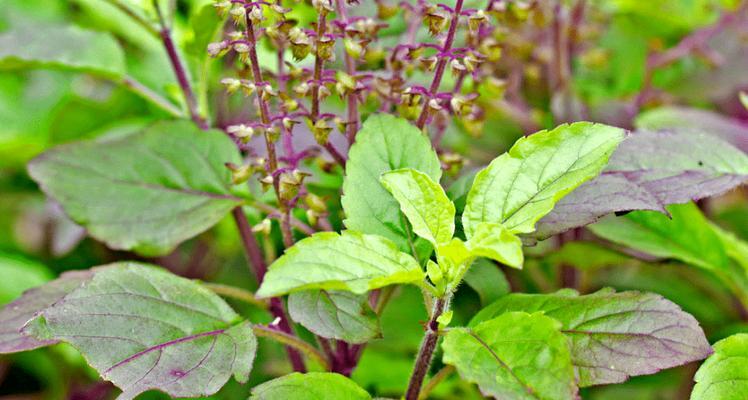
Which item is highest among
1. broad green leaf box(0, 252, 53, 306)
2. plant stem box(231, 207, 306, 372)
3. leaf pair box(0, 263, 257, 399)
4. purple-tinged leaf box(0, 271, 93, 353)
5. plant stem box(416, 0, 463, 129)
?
plant stem box(416, 0, 463, 129)

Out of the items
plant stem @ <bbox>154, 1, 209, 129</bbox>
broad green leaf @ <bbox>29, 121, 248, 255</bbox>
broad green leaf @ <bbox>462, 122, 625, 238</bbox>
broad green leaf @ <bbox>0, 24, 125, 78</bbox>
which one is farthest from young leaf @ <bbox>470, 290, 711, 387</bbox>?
broad green leaf @ <bbox>0, 24, 125, 78</bbox>

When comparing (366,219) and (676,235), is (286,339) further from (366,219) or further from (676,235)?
(676,235)

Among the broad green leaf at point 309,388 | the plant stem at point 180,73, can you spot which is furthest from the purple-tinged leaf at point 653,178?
the plant stem at point 180,73

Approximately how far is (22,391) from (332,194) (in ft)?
3.44

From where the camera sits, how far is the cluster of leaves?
2.52 ft

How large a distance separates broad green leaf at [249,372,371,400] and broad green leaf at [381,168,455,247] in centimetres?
18

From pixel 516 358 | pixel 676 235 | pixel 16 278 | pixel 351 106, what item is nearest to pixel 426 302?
pixel 516 358

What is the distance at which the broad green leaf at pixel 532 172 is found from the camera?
31.4 inches

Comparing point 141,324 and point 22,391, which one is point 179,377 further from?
point 22,391

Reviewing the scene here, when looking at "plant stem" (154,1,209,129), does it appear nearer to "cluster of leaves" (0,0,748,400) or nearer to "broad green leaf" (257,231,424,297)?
"cluster of leaves" (0,0,748,400)

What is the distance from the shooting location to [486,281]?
0.97m

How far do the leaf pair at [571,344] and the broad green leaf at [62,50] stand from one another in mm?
761

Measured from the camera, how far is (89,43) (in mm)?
1236

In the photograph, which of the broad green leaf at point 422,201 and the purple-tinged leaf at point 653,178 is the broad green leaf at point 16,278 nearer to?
the broad green leaf at point 422,201
